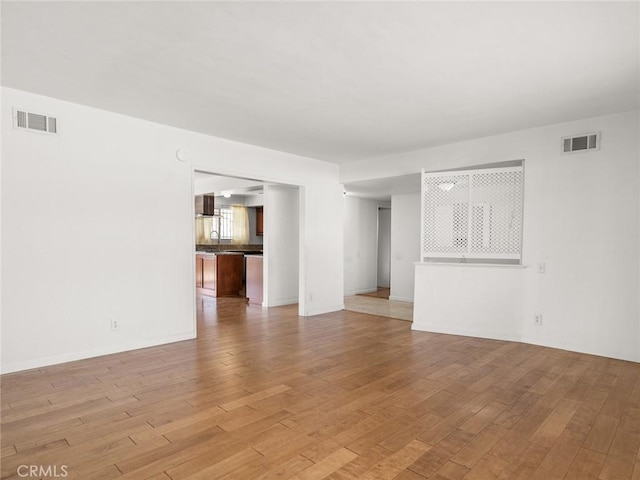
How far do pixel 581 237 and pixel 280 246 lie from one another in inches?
202

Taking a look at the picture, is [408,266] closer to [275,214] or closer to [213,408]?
[275,214]

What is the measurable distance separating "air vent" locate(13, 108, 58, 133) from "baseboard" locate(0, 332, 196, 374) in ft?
7.79

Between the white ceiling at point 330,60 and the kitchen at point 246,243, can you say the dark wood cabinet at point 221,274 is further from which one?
the white ceiling at point 330,60

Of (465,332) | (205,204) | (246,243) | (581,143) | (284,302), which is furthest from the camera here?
(246,243)

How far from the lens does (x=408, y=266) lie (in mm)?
8375

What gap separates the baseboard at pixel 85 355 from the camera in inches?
141

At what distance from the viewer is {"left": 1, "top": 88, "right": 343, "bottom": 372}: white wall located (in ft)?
11.8

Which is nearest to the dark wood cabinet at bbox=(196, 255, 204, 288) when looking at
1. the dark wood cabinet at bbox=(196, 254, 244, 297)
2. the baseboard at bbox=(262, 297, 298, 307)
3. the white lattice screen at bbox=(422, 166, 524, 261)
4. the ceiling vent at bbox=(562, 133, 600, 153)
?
the dark wood cabinet at bbox=(196, 254, 244, 297)

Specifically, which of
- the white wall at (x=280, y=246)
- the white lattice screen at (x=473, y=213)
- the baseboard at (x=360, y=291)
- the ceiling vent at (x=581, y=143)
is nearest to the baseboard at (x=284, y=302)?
the white wall at (x=280, y=246)

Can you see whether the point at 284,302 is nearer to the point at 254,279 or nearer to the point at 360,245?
the point at 254,279

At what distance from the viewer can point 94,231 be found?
4066 mm

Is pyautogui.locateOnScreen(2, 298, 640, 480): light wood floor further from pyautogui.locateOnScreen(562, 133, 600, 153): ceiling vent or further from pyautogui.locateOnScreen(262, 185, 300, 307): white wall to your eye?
Result: pyautogui.locateOnScreen(262, 185, 300, 307): white wall

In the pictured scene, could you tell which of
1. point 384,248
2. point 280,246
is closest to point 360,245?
point 384,248

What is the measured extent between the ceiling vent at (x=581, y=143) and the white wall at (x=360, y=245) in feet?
17.1
